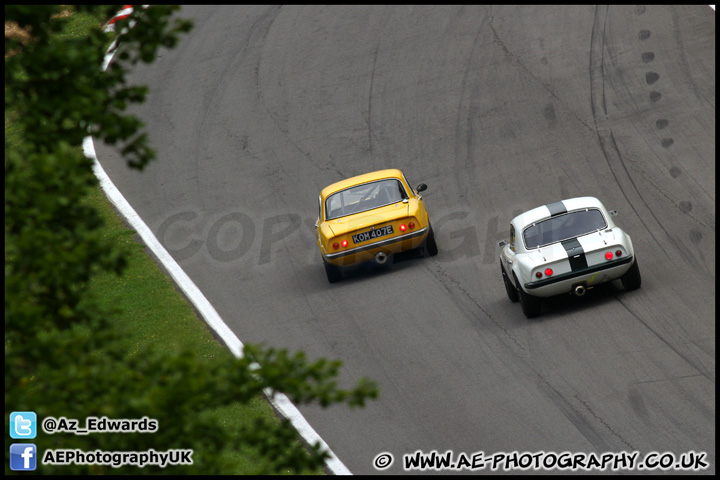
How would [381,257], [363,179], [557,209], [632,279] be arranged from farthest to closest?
[363,179], [381,257], [557,209], [632,279]

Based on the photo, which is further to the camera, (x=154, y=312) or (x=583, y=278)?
(x=154, y=312)

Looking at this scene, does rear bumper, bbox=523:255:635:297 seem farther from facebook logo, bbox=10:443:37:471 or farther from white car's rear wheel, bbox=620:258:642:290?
facebook logo, bbox=10:443:37:471

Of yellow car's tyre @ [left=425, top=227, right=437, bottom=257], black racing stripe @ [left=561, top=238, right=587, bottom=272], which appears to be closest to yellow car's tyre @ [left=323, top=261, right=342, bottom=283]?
yellow car's tyre @ [left=425, top=227, right=437, bottom=257]

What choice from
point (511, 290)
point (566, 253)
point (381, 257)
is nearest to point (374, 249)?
point (381, 257)

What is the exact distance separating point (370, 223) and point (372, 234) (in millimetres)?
184

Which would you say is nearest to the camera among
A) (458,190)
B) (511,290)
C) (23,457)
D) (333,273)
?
(23,457)

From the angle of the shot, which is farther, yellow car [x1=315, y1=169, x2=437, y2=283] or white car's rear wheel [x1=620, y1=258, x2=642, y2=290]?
yellow car [x1=315, y1=169, x2=437, y2=283]

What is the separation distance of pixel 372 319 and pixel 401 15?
17530mm

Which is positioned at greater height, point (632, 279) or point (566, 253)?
point (566, 253)

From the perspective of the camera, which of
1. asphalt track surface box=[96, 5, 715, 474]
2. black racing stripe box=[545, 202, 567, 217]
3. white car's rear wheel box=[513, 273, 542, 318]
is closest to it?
asphalt track surface box=[96, 5, 715, 474]

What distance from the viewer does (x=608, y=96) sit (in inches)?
918

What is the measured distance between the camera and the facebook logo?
514 centimetres

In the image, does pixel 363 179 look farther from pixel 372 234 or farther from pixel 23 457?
pixel 23 457

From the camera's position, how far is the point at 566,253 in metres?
12.9
